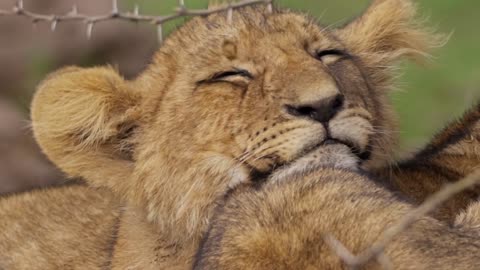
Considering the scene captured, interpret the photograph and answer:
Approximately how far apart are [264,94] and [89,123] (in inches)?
28.7

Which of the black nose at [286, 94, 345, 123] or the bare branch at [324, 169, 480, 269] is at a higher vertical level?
the bare branch at [324, 169, 480, 269]

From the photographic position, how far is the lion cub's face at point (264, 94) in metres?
4.48

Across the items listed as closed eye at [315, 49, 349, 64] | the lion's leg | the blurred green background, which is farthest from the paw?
the blurred green background

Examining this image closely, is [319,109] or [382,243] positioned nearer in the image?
[382,243]

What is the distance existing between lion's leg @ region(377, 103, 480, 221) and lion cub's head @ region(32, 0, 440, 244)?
180 mm

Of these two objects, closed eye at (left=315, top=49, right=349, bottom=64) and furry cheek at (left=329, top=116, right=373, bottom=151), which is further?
closed eye at (left=315, top=49, right=349, bottom=64)

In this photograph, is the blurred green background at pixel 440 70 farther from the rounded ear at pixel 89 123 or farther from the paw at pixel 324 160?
the paw at pixel 324 160

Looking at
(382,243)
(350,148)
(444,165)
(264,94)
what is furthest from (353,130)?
(382,243)

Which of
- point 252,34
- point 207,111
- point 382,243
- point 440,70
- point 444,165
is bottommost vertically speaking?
point 440,70

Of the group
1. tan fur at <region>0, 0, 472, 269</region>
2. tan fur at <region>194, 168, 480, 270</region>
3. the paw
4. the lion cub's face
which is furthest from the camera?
tan fur at <region>0, 0, 472, 269</region>

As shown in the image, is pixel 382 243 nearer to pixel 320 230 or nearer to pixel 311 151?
pixel 320 230

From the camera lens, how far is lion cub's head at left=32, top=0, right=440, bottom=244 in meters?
4.57

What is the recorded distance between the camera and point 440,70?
10.2 m

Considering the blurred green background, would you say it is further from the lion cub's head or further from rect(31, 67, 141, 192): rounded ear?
rect(31, 67, 141, 192): rounded ear
